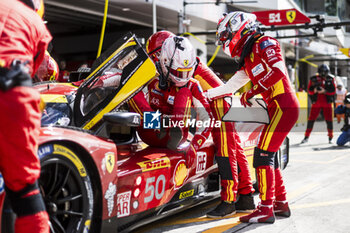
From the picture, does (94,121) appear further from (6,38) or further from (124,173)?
(6,38)

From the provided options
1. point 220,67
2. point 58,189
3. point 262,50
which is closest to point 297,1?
point 220,67

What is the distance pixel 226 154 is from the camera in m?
3.89

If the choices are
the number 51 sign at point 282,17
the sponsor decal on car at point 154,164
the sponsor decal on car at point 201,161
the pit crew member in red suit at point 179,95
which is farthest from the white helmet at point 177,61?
the number 51 sign at point 282,17

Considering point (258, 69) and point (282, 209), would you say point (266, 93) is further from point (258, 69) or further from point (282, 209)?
point (282, 209)

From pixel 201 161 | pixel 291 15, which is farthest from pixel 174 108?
pixel 291 15

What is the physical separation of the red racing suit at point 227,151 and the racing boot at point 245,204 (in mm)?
48

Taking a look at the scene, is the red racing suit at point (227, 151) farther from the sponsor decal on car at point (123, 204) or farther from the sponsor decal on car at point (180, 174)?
the sponsor decal on car at point (123, 204)

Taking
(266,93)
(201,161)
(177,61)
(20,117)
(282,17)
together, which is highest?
(282,17)

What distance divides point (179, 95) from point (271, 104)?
2.78ft

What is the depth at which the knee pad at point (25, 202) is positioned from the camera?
1925 millimetres

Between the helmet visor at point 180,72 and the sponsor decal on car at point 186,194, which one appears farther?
the helmet visor at point 180,72

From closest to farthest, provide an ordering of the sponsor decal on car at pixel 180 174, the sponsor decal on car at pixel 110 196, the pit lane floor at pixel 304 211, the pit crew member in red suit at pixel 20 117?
1. the pit crew member in red suit at pixel 20 117
2. the sponsor decal on car at pixel 110 196
3. the sponsor decal on car at pixel 180 174
4. the pit lane floor at pixel 304 211

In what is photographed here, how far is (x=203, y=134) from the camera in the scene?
3654mm

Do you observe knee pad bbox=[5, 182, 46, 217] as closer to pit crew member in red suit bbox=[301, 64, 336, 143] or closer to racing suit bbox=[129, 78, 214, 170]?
racing suit bbox=[129, 78, 214, 170]
